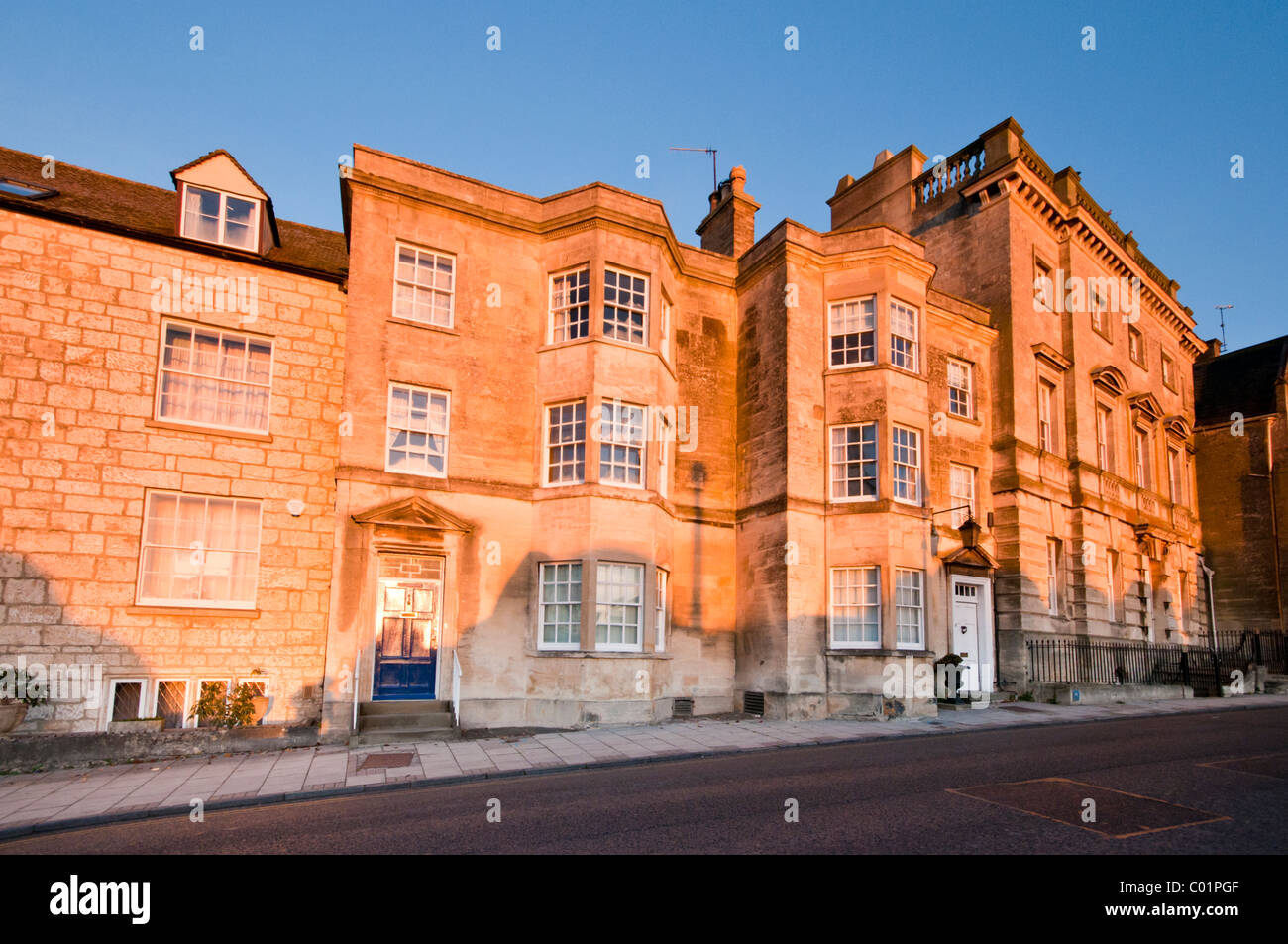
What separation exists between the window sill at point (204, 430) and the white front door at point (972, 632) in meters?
16.8

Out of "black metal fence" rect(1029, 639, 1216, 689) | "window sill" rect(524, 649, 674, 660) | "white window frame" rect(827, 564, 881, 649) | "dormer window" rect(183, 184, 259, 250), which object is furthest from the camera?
"black metal fence" rect(1029, 639, 1216, 689)

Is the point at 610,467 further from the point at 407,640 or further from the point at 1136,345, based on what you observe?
the point at 1136,345

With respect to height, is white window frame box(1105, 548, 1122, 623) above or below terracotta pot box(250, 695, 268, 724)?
above

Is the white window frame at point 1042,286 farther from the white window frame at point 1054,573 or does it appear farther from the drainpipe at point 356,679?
the drainpipe at point 356,679

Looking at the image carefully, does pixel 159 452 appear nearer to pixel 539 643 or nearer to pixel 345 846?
pixel 539 643

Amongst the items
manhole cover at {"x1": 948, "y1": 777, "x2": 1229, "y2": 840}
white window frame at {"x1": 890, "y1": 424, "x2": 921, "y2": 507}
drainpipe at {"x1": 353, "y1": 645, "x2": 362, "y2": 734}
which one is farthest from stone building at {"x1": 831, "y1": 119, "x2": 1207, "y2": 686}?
drainpipe at {"x1": 353, "y1": 645, "x2": 362, "y2": 734}

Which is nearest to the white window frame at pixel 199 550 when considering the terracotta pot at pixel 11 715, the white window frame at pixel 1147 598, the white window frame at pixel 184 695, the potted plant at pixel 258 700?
the white window frame at pixel 184 695

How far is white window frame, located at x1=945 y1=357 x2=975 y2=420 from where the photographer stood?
2105 centimetres

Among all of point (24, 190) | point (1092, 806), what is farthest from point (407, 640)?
point (1092, 806)

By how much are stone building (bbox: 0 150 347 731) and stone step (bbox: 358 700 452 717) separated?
116cm

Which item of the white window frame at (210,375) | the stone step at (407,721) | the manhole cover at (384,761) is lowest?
the manhole cover at (384,761)

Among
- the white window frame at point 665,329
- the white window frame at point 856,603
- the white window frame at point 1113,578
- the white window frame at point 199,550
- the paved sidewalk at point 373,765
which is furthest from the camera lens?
the white window frame at point 1113,578

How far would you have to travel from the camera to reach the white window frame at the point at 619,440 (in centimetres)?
1659

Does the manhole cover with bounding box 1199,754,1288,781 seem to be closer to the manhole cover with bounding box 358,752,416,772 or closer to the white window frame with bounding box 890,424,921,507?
the white window frame with bounding box 890,424,921,507
